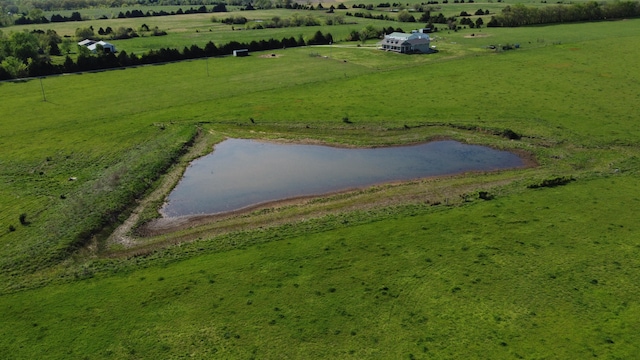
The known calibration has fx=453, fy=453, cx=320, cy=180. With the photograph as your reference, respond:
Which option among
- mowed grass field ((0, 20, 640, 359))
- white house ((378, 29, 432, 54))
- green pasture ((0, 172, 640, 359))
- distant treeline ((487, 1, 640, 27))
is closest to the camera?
green pasture ((0, 172, 640, 359))

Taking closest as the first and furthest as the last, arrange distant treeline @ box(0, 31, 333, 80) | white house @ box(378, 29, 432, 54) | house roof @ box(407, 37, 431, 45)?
distant treeline @ box(0, 31, 333, 80), house roof @ box(407, 37, 431, 45), white house @ box(378, 29, 432, 54)

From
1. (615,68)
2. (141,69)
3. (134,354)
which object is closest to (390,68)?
(615,68)

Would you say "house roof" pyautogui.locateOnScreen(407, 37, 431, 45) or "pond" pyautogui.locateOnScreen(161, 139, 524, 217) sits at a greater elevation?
"house roof" pyautogui.locateOnScreen(407, 37, 431, 45)

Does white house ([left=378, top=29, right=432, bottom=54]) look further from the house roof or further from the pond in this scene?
the pond

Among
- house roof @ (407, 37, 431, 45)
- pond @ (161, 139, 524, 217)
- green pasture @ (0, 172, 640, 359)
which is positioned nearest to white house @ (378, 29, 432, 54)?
house roof @ (407, 37, 431, 45)

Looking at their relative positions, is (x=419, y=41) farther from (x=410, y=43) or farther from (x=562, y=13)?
(x=562, y=13)

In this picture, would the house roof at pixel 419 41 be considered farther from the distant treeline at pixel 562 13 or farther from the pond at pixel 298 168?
the pond at pixel 298 168

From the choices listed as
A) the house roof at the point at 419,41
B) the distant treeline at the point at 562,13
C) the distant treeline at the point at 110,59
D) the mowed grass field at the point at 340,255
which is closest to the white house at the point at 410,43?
the house roof at the point at 419,41

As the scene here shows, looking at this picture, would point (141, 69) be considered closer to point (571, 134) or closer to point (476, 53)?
point (476, 53)
